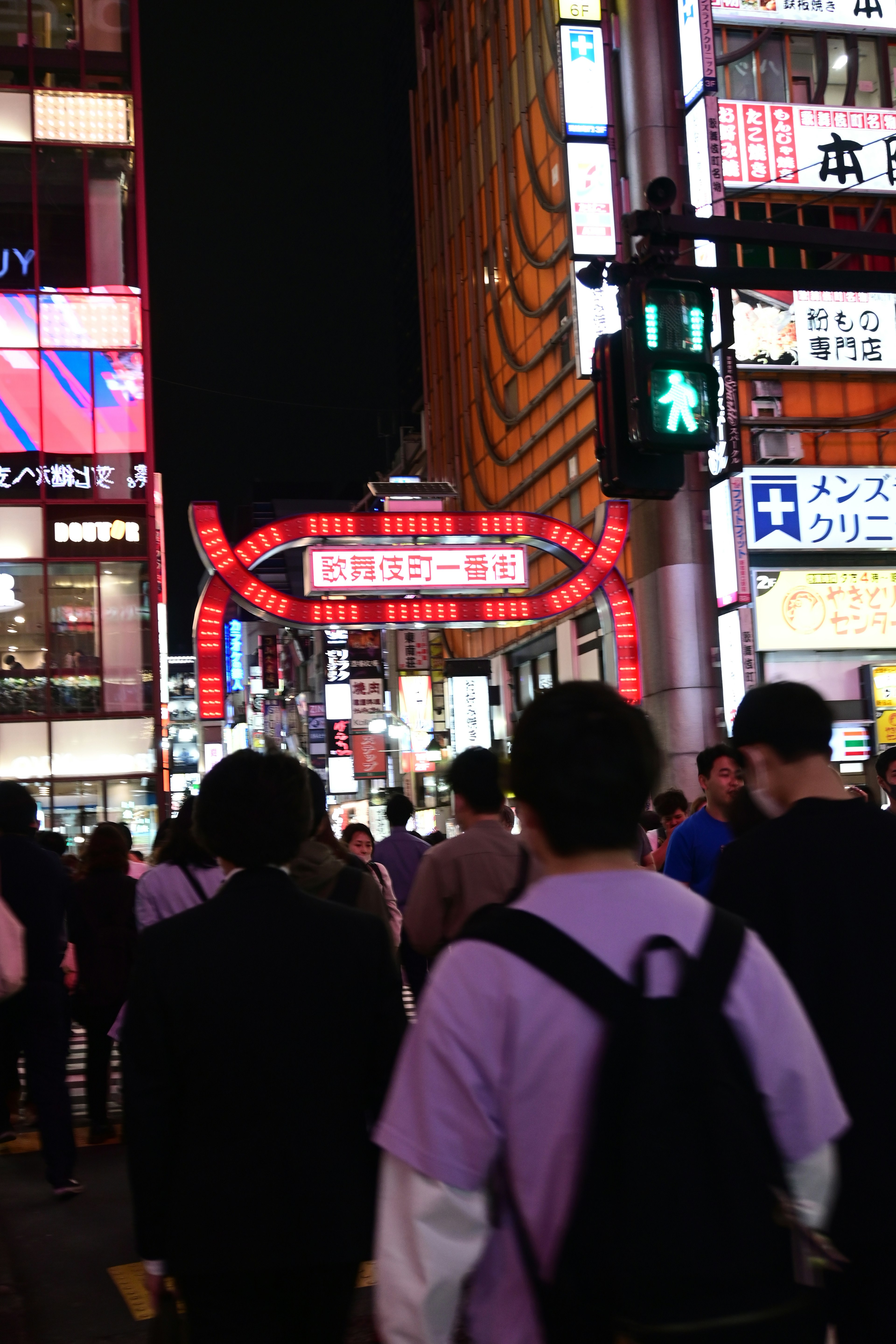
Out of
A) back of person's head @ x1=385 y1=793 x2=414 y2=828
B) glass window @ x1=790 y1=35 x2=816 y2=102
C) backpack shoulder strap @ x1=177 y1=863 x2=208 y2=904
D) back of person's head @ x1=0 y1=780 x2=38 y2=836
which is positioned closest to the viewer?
backpack shoulder strap @ x1=177 y1=863 x2=208 y2=904

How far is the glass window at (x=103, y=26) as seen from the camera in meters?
25.9

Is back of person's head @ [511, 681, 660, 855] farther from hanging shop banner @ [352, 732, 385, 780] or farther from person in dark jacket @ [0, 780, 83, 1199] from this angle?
hanging shop banner @ [352, 732, 385, 780]

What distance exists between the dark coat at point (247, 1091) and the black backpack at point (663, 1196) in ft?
3.68

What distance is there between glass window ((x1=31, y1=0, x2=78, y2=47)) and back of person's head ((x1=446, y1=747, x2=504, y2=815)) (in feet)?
80.6

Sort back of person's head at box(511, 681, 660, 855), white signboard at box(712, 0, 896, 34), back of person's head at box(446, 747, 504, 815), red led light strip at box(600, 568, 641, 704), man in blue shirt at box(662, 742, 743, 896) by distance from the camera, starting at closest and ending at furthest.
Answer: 1. back of person's head at box(511, 681, 660, 855)
2. back of person's head at box(446, 747, 504, 815)
3. man in blue shirt at box(662, 742, 743, 896)
4. red led light strip at box(600, 568, 641, 704)
5. white signboard at box(712, 0, 896, 34)

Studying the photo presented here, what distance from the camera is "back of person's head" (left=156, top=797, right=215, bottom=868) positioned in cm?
626

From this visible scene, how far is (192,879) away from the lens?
6.19 m

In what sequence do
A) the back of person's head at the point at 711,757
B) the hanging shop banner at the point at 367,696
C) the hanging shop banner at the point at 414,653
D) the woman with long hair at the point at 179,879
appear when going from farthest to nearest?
the hanging shop banner at the point at 367,696, the hanging shop banner at the point at 414,653, the back of person's head at the point at 711,757, the woman with long hair at the point at 179,879

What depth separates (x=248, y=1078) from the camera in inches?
116

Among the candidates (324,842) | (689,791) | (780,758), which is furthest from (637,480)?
(689,791)

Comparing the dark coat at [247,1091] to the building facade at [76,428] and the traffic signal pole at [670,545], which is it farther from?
the traffic signal pole at [670,545]

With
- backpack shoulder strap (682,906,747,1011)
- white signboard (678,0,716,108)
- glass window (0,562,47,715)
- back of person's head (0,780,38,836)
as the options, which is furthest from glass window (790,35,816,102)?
backpack shoulder strap (682,906,747,1011)

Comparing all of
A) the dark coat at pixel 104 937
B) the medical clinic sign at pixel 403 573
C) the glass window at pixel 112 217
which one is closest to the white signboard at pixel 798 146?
the medical clinic sign at pixel 403 573

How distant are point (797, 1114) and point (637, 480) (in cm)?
619
